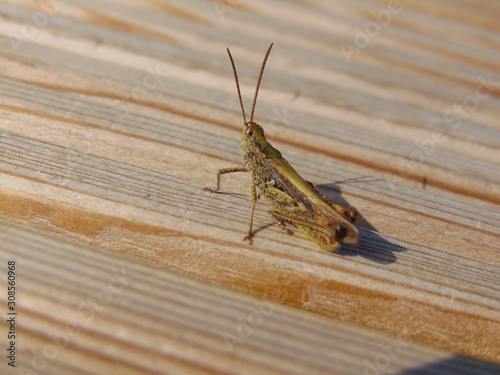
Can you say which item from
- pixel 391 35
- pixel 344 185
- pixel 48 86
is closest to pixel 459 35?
pixel 391 35

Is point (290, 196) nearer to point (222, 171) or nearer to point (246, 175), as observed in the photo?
point (246, 175)

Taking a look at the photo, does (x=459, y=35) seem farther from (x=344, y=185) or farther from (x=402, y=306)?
(x=402, y=306)

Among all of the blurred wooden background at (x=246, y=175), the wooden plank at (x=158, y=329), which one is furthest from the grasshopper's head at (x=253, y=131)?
the wooden plank at (x=158, y=329)

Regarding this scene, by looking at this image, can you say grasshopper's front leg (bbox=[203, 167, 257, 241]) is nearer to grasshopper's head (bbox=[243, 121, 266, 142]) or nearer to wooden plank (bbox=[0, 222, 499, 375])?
grasshopper's head (bbox=[243, 121, 266, 142])

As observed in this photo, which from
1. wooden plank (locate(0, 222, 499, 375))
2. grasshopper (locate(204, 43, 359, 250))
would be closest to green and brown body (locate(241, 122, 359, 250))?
grasshopper (locate(204, 43, 359, 250))

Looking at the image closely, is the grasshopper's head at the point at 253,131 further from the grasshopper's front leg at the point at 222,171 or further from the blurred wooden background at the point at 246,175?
the grasshopper's front leg at the point at 222,171

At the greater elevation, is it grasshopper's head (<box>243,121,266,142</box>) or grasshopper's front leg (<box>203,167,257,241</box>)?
grasshopper's head (<box>243,121,266,142</box>)

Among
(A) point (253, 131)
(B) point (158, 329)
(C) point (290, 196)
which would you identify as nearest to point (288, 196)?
(C) point (290, 196)
